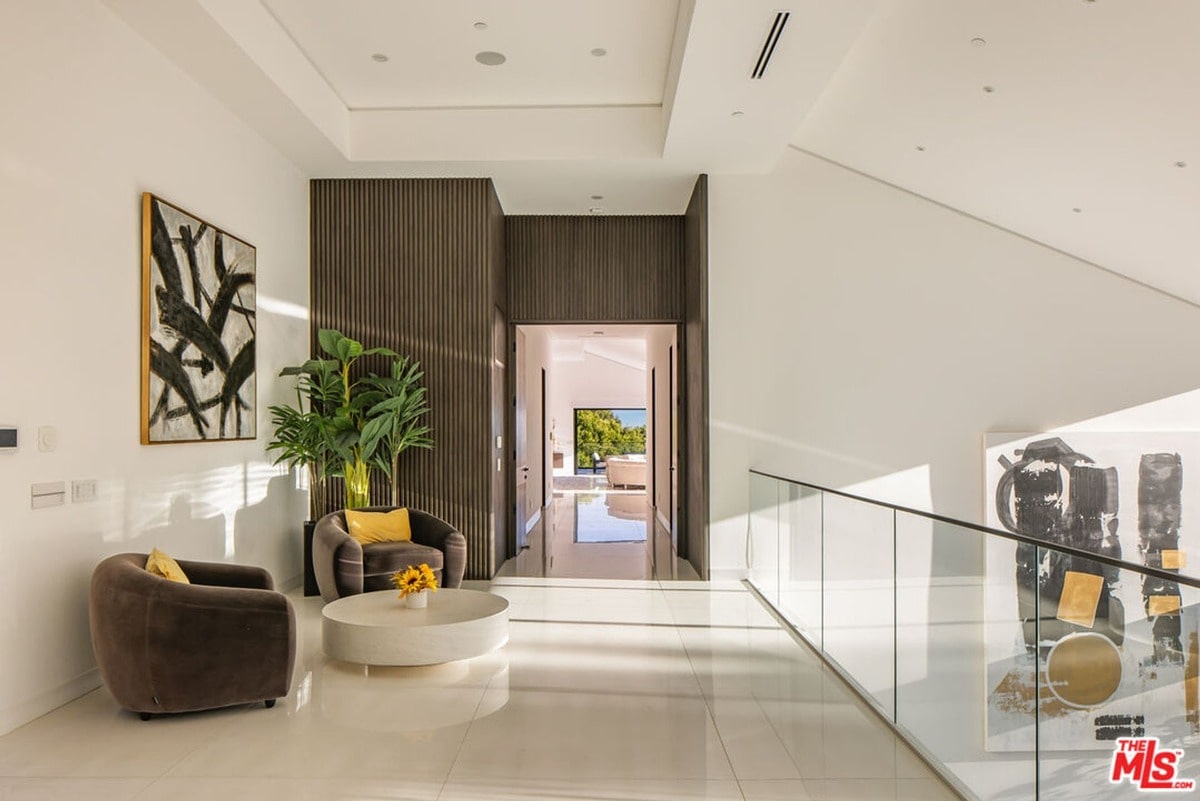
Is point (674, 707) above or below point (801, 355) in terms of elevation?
below

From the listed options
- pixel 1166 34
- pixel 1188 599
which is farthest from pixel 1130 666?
pixel 1166 34

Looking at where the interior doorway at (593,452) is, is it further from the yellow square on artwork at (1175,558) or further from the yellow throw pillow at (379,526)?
the yellow square on artwork at (1175,558)

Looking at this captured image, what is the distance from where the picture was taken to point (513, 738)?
3.73m

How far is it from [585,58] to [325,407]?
355 cm

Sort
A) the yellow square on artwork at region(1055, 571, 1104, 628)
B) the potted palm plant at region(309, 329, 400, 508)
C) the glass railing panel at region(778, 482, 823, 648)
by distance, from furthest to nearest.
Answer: the potted palm plant at region(309, 329, 400, 508), the glass railing panel at region(778, 482, 823, 648), the yellow square on artwork at region(1055, 571, 1104, 628)

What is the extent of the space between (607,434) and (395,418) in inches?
653

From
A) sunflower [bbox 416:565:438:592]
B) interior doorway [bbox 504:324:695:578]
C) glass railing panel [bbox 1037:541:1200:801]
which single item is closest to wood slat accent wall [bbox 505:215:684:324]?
interior doorway [bbox 504:324:695:578]

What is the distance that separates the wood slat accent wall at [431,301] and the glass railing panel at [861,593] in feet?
11.3

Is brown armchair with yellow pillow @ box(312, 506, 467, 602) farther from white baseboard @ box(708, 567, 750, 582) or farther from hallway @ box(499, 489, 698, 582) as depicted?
white baseboard @ box(708, 567, 750, 582)

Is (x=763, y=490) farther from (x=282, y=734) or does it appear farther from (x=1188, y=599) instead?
(x=1188, y=599)

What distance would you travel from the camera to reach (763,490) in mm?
7129

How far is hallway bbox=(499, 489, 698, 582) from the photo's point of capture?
805 centimetres

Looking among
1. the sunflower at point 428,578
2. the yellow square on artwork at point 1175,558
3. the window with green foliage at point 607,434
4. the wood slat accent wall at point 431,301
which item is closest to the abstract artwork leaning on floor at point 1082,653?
the sunflower at point 428,578

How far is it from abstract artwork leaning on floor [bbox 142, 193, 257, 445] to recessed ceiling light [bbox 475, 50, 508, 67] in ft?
7.01
